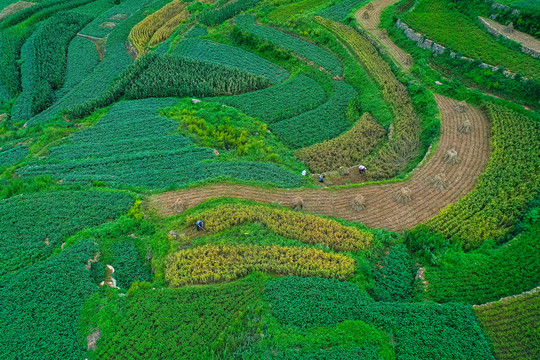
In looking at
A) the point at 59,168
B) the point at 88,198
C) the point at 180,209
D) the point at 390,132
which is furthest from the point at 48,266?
the point at 390,132

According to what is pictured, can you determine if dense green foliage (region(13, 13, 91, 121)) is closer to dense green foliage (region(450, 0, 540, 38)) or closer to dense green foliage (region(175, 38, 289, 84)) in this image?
dense green foliage (region(175, 38, 289, 84))

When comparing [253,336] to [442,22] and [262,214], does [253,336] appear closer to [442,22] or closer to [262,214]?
[262,214]

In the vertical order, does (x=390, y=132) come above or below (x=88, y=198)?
above

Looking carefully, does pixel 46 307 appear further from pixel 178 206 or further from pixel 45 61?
pixel 45 61

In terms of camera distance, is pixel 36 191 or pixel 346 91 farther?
pixel 346 91

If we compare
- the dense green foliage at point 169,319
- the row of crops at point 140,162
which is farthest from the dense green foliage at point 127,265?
the row of crops at point 140,162
